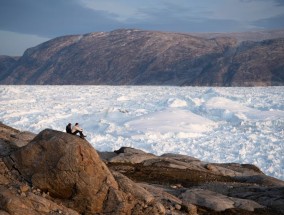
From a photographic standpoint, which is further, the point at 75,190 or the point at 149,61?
the point at 149,61

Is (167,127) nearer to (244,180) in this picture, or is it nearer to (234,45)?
(244,180)

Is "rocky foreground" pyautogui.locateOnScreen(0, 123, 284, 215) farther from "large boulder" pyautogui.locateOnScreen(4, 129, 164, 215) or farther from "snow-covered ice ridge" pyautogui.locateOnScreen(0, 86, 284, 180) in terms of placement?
"snow-covered ice ridge" pyautogui.locateOnScreen(0, 86, 284, 180)

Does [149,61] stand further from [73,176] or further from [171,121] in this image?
[73,176]

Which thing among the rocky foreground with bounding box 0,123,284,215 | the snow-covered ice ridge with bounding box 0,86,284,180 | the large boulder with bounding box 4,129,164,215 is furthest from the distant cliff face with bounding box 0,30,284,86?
the large boulder with bounding box 4,129,164,215

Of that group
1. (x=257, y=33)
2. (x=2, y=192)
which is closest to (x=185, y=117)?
(x=2, y=192)

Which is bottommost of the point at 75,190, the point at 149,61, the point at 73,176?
the point at 149,61

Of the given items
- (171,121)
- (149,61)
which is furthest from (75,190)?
(149,61)
